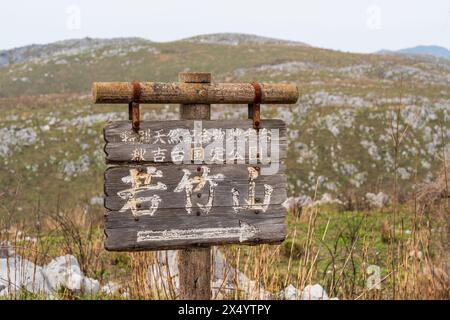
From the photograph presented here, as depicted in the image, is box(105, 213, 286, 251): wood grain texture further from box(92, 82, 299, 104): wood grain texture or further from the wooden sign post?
box(92, 82, 299, 104): wood grain texture

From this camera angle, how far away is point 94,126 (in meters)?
26.6

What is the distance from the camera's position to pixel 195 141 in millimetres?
3289

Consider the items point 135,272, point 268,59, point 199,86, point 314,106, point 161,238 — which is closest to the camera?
point 161,238

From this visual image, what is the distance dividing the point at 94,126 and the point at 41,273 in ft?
73.5

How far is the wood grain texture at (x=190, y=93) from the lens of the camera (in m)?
3.18

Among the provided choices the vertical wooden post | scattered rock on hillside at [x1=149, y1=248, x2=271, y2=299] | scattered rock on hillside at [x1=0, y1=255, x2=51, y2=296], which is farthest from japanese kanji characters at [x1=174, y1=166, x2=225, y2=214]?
scattered rock on hillside at [x1=0, y1=255, x2=51, y2=296]

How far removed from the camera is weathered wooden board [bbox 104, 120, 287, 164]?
313 cm

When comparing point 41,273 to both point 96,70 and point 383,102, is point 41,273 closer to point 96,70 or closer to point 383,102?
point 383,102

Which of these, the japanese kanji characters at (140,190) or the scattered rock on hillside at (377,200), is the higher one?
the japanese kanji characters at (140,190)

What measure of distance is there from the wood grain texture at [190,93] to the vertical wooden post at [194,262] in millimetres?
48

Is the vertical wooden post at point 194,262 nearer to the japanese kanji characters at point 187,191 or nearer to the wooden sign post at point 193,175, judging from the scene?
the wooden sign post at point 193,175

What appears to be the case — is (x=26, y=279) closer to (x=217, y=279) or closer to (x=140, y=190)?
(x=217, y=279)

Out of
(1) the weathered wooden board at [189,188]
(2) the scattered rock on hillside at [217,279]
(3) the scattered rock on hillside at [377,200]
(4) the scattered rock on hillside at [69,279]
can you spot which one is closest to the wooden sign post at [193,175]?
(1) the weathered wooden board at [189,188]
